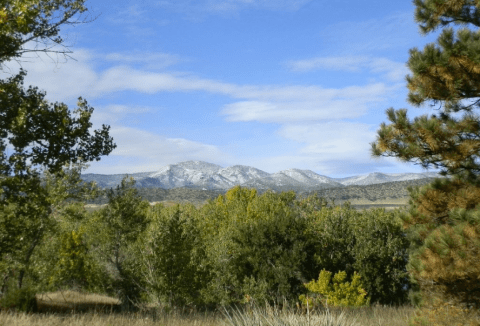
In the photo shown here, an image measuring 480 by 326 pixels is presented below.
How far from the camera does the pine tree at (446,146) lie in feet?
31.0

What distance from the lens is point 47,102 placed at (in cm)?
1327

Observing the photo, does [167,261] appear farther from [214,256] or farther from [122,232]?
[214,256]

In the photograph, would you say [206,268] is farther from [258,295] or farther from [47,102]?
[47,102]

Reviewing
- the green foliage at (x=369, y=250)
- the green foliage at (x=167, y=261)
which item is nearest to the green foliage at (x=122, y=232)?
the green foliage at (x=167, y=261)

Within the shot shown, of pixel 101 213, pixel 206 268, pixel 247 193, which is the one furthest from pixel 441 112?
pixel 247 193

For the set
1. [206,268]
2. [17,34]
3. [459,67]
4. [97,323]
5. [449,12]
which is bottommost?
[206,268]

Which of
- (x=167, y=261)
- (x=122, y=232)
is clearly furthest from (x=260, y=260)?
(x=122, y=232)

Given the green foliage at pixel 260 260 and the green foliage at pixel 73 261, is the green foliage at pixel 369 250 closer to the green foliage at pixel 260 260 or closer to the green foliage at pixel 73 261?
the green foliage at pixel 260 260

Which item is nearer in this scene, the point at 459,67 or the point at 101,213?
the point at 459,67

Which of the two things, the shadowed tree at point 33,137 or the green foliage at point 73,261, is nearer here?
the shadowed tree at point 33,137

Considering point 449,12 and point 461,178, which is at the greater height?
point 449,12

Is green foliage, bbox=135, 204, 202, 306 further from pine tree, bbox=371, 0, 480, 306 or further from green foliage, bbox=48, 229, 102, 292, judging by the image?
pine tree, bbox=371, 0, 480, 306

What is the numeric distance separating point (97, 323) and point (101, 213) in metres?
15.4

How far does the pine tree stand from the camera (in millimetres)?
9445
